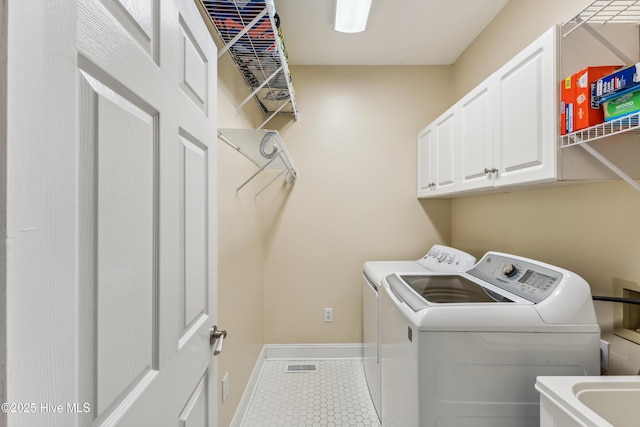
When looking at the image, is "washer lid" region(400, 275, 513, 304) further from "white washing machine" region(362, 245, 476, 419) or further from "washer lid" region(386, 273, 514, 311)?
"white washing machine" region(362, 245, 476, 419)

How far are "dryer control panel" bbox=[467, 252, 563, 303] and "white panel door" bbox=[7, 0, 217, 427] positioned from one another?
1.44 m

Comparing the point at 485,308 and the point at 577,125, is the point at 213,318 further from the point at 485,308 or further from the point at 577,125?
the point at 577,125

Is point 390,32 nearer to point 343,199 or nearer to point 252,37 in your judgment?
point 252,37

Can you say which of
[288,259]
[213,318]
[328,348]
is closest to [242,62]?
[213,318]

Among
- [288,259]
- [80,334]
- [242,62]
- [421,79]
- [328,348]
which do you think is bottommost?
[328,348]

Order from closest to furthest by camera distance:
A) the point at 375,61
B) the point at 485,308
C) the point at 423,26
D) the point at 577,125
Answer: the point at 577,125 → the point at 485,308 → the point at 423,26 → the point at 375,61

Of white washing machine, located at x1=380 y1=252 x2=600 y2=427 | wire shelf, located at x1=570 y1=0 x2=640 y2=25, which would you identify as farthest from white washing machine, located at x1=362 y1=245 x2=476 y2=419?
wire shelf, located at x1=570 y1=0 x2=640 y2=25

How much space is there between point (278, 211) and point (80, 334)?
7.55 feet

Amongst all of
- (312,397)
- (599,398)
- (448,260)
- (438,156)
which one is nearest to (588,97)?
(599,398)

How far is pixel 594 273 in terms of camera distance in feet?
4.43

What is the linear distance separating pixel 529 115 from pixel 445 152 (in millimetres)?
851

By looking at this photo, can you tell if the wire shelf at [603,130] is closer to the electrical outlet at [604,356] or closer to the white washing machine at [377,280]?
the electrical outlet at [604,356]

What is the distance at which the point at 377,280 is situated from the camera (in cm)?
Result: 202

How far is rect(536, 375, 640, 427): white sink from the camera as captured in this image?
88cm
